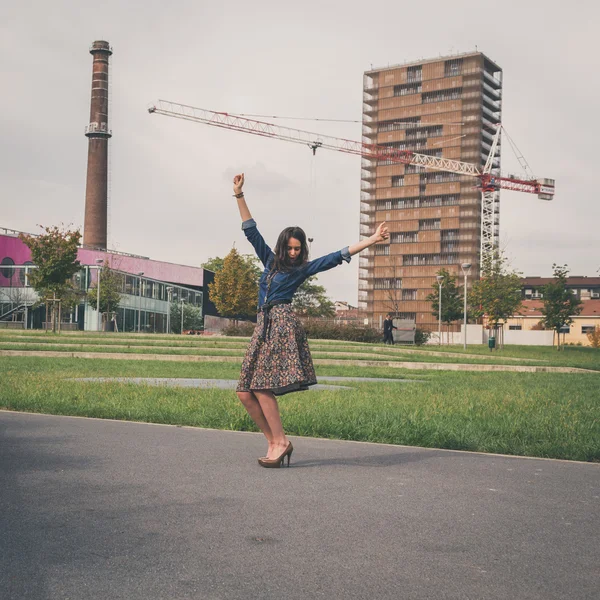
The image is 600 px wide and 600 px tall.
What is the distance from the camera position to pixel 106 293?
197 feet

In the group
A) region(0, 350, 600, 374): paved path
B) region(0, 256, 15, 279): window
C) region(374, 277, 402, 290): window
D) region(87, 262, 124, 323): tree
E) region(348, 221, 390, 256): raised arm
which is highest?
region(374, 277, 402, 290): window

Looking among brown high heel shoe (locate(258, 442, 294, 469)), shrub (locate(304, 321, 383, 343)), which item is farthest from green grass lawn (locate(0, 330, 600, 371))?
brown high heel shoe (locate(258, 442, 294, 469))

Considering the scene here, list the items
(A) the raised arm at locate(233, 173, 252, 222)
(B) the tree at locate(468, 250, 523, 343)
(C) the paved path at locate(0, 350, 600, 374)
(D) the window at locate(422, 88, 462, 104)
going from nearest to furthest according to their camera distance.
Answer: (A) the raised arm at locate(233, 173, 252, 222) < (C) the paved path at locate(0, 350, 600, 374) < (B) the tree at locate(468, 250, 523, 343) < (D) the window at locate(422, 88, 462, 104)

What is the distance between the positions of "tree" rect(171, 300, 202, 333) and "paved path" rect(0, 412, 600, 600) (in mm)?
69541

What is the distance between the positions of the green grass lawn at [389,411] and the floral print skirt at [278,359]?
6.14 feet

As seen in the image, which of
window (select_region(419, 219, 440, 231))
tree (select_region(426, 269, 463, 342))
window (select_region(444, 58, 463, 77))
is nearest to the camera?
tree (select_region(426, 269, 463, 342))

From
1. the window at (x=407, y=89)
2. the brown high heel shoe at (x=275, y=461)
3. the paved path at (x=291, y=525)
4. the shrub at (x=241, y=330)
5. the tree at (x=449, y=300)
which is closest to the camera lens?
the paved path at (x=291, y=525)

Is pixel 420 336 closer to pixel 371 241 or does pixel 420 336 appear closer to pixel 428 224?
pixel 371 241

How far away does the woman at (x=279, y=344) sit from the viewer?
224 inches

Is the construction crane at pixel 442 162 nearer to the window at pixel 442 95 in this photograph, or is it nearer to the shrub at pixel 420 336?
the window at pixel 442 95

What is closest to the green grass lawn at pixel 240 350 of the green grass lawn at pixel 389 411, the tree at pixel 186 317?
the green grass lawn at pixel 389 411

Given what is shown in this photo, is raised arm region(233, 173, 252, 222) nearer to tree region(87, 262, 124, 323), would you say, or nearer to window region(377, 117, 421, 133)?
tree region(87, 262, 124, 323)

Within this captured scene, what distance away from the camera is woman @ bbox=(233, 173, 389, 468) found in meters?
5.70

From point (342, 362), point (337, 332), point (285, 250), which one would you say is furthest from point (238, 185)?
point (337, 332)
